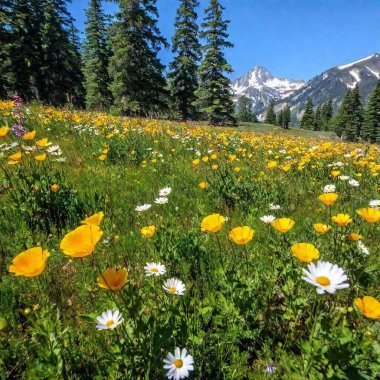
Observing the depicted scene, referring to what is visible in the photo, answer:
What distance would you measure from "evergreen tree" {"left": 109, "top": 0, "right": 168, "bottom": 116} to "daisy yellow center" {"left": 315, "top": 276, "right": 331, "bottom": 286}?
2303cm

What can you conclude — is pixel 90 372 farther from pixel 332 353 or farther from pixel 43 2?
pixel 43 2

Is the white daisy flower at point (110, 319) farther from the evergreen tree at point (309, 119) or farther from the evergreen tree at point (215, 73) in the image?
the evergreen tree at point (309, 119)

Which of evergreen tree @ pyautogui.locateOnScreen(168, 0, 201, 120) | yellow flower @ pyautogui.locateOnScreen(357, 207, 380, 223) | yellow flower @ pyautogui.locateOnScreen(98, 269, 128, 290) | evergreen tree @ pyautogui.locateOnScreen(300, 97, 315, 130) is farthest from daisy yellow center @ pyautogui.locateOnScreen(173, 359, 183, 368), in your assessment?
evergreen tree @ pyautogui.locateOnScreen(300, 97, 315, 130)

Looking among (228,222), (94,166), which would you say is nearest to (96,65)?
(94,166)

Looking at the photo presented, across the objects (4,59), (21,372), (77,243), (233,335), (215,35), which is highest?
(215,35)

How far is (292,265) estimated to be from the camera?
2.17m

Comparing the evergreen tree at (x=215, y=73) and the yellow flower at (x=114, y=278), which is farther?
the evergreen tree at (x=215, y=73)

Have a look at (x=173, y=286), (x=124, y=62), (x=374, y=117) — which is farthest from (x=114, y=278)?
(x=374, y=117)

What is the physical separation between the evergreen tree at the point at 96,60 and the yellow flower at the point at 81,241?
36280mm

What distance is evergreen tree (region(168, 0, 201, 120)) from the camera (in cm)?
3206

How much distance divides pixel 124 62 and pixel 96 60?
14.3 meters

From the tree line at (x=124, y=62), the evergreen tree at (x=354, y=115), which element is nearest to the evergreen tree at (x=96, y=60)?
the tree line at (x=124, y=62)

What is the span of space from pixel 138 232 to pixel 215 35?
110 ft

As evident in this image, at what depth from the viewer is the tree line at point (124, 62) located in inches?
950
